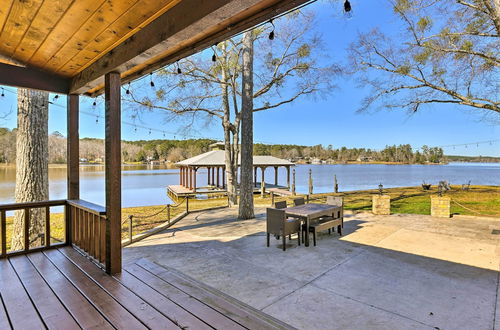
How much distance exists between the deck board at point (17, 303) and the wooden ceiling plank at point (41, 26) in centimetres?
236

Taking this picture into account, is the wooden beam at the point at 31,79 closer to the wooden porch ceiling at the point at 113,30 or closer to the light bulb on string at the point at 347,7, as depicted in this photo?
the wooden porch ceiling at the point at 113,30

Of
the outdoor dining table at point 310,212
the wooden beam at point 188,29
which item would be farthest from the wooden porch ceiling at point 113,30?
the outdoor dining table at point 310,212

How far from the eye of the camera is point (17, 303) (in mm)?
2340

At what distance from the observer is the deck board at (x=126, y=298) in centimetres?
208

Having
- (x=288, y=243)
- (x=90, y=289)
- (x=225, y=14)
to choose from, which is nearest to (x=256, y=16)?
(x=225, y=14)

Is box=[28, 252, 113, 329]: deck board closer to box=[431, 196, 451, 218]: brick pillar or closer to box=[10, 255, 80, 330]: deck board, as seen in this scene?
box=[10, 255, 80, 330]: deck board

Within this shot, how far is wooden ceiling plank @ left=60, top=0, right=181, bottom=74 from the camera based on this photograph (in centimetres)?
200

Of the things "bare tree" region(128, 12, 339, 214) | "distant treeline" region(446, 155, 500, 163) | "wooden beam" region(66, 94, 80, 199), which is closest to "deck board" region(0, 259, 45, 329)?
"wooden beam" region(66, 94, 80, 199)

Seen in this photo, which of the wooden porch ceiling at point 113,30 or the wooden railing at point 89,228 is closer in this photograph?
the wooden porch ceiling at point 113,30

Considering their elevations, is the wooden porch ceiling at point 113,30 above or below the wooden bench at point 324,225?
above

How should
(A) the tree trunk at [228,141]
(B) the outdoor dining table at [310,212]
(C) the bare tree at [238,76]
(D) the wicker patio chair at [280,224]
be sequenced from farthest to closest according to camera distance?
(A) the tree trunk at [228,141]
(C) the bare tree at [238,76]
(B) the outdoor dining table at [310,212]
(D) the wicker patio chair at [280,224]

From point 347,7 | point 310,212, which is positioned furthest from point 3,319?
point 310,212

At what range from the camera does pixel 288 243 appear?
17.3 feet

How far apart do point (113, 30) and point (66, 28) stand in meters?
0.40
